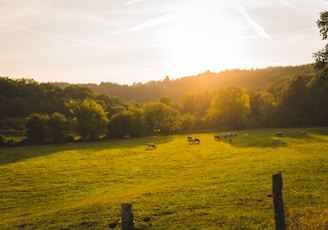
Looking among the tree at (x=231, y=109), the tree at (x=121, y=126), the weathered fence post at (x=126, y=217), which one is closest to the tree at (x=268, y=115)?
the tree at (x=231, y=109)

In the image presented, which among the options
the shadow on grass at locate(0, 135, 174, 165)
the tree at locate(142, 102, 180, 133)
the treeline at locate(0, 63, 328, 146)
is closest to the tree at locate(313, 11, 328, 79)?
the shadow on grass at locate(0, 135, 174, 165)

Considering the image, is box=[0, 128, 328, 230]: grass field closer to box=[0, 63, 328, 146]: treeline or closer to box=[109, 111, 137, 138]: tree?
box=[0, 63, 328, 146]: treeline

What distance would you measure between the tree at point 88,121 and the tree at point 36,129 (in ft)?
27.8

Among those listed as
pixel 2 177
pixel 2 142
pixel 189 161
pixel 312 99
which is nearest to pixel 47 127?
pixel 2 142

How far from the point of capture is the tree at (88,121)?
88.0 meters

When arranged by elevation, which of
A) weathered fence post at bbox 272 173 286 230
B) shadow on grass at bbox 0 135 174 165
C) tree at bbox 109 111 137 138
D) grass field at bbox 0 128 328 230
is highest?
A: tree at bbox 109 111 137 138

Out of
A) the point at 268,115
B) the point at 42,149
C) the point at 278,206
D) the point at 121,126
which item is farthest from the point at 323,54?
the point at 268,115

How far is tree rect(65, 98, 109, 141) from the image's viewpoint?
8802cm

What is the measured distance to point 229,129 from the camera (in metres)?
106

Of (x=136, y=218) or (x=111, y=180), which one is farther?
(x=111, y=180)

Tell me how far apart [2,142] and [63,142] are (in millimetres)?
15288

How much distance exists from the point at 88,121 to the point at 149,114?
25993mm

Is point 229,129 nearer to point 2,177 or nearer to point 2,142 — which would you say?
point 2,142

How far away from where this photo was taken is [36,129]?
83.4 meters
